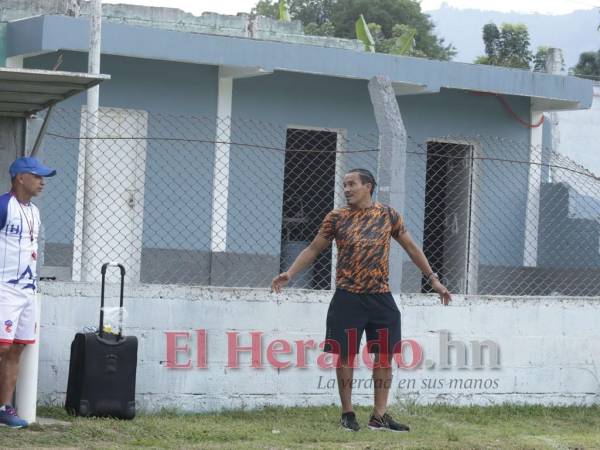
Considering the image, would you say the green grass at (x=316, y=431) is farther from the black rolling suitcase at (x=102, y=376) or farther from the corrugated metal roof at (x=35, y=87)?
the corrugated metal roof at (x=35, y=87)

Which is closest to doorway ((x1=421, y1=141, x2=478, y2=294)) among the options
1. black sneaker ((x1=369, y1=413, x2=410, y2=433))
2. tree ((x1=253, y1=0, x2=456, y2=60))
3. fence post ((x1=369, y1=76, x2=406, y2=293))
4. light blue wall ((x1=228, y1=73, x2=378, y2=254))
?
light blue wall ((x1=228, y1=73, x2=378, y2=254))

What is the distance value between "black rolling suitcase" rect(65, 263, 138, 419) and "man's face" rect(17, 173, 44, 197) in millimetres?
1026

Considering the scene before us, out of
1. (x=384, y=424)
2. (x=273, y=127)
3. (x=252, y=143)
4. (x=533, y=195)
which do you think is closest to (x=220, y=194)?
(x=252, y=143)

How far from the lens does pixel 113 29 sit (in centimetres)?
1199

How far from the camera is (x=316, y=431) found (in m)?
7.48

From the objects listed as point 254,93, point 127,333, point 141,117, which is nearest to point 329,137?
point 254,93

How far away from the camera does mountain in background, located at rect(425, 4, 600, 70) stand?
141750mm

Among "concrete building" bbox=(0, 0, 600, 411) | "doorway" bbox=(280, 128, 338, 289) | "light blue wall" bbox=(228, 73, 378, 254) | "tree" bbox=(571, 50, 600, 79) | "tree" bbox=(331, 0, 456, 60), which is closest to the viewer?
"concrete building" bbox=(0, 0, 600, 411)

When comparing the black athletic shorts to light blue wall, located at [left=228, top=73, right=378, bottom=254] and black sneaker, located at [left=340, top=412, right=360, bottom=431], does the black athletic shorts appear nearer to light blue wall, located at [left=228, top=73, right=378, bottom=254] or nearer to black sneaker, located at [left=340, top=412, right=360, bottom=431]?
black sneaker, located at [left=340, top=412, right=360, bottom=431]

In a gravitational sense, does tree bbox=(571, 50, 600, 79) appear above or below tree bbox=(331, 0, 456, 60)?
below

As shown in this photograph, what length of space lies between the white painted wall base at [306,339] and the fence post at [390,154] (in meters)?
0.40

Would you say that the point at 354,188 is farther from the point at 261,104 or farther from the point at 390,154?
the point at 261,104

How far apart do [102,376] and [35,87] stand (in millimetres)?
1848

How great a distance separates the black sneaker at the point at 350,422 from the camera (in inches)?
297
